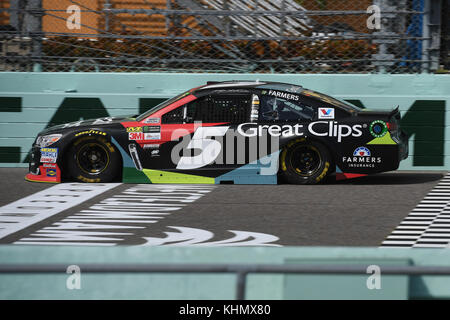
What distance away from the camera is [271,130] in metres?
9.57

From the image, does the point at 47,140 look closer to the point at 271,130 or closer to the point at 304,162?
the point at 271,130

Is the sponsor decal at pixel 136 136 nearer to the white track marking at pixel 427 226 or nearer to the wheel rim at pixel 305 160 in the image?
the wheel rim at pixel 305 160

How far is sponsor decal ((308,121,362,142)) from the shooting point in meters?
9.53

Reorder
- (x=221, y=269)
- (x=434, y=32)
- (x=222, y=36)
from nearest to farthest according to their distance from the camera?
(x=221, y=269) → (x=434, y=32) → (x=222, y=36)

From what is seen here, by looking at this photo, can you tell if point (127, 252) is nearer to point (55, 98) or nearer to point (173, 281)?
point (173, 281)

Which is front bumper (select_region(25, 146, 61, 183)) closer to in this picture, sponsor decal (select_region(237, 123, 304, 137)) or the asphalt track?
the asphalt track

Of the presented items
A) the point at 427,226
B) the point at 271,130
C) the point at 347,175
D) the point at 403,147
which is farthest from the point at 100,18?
the point at 427,226

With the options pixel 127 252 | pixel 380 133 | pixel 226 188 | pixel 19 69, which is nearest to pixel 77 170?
pixel 226 188

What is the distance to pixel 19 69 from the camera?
39.2 feet

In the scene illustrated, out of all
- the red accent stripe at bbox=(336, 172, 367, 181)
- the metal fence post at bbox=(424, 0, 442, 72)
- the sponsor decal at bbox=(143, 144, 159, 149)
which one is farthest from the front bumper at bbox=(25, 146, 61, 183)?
the metal fence post at bbox=(424, 0, 442, 72)

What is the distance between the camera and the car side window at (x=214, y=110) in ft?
31.7

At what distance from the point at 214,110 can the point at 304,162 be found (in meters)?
1.27

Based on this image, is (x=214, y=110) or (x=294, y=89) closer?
(x=214, y=110)

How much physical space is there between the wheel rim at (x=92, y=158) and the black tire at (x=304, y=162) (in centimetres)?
221
